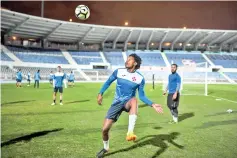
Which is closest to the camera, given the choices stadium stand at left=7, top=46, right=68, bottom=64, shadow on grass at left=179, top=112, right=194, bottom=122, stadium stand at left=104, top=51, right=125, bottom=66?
shadow on grass at left=179, top=112, right=194, bottom=122

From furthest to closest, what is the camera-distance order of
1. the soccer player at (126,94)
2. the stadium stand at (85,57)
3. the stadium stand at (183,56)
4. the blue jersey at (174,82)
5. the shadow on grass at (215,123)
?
the stadium stand at (183,56), the stadium stand at (85,57), the blue jersey at (174,82), the shadow on grass at (215,123), the soccer player at (126,94)

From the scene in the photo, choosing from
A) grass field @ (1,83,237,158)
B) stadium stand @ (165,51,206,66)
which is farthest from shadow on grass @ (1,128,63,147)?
stadium stand @ (165,51,206,66)

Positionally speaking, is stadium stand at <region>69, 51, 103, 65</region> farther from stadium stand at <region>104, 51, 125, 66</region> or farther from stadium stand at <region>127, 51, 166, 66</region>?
stadium stand at <region>127, 51, 166, 66</region>

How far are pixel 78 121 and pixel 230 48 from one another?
67158mm

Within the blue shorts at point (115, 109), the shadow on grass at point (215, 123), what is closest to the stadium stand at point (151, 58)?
the shadow on grass at point (215, 123)

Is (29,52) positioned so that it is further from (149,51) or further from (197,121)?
(197,121)

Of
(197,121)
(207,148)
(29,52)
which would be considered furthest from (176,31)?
(207,148)

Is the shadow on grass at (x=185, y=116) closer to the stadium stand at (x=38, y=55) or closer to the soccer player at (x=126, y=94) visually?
the soccer player at (x=126, y=94)

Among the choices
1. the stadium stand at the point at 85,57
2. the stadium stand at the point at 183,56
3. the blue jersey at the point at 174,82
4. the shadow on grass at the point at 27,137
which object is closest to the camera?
the shadow on grass at the point at 27,137

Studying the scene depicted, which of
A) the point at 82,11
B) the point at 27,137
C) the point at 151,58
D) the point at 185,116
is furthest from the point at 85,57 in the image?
the point at 27,137

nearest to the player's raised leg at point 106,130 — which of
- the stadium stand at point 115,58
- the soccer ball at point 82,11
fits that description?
the soccer ball at point 82,11

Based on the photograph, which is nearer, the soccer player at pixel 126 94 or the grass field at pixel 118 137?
the soccer player at pixel 126 94

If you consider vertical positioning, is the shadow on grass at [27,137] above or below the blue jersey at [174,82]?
below

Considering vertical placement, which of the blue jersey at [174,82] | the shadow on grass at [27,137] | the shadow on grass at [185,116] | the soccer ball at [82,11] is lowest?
the shadow on grass at [185,116]
